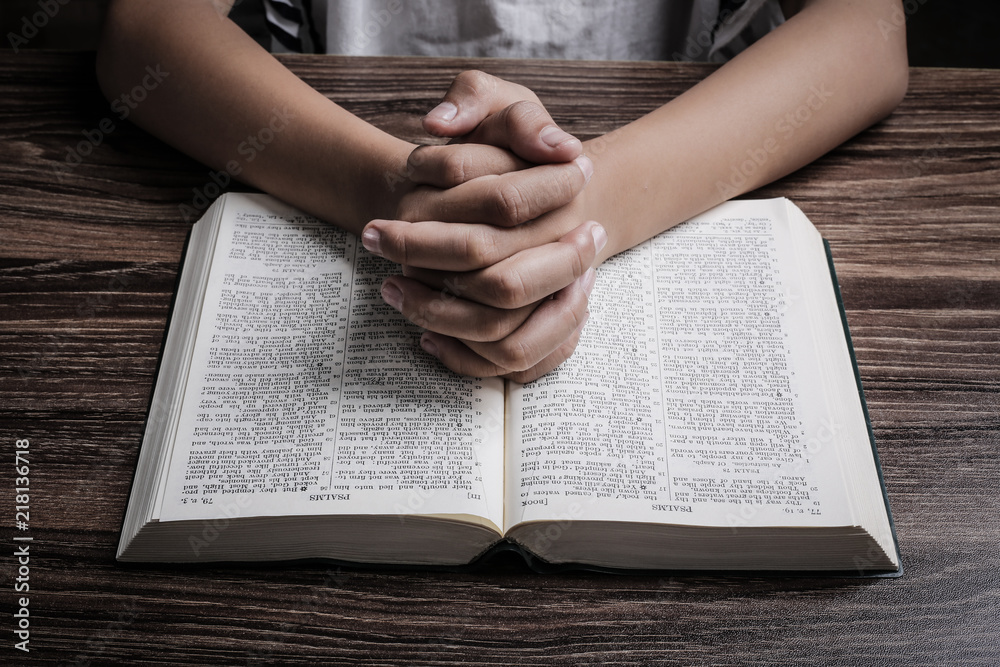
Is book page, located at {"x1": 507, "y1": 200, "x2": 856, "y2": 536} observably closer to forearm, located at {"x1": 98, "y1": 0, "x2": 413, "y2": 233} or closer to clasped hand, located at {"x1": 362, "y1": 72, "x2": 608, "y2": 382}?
clasped hand, located at {"x1": 362, "y1": 72, "x2": 608, "y2": 382}

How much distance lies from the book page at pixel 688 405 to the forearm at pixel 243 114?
0.75ft

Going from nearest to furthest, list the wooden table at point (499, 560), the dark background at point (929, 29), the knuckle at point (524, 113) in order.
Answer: the wooden table at point (499, 560)
the knuckle at point (524, 113)
the dark background at point (929, 29)

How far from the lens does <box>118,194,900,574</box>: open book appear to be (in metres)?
0.47

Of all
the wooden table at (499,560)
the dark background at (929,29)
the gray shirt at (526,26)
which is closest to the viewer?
the wooden table at (499,560)

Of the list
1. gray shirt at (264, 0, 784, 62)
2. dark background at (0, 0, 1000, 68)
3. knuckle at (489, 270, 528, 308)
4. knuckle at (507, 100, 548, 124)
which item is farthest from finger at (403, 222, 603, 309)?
dark background at (0, 0, 1000, 68)

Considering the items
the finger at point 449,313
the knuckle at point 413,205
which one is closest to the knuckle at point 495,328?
the finger at point 449,313

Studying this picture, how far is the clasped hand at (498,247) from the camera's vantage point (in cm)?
52

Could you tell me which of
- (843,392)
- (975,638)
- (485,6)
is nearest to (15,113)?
(485,6)

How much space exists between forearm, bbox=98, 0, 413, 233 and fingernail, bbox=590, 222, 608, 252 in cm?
18

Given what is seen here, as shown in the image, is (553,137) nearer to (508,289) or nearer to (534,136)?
(534,136)

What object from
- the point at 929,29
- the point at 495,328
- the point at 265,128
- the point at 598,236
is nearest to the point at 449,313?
the point at 495,328

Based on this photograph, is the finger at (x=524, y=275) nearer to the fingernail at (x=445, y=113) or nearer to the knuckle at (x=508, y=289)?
the knuckle at (x=508, y=289)

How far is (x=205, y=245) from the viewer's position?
2.05 feet

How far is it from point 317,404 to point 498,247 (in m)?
0.18
